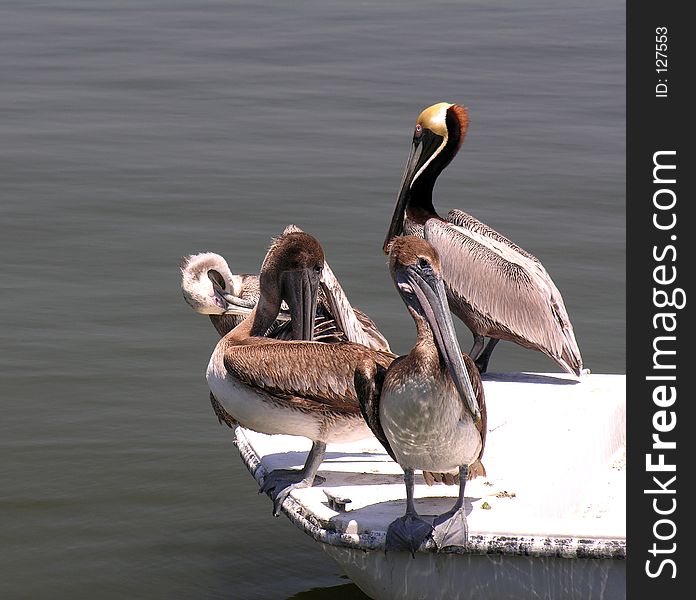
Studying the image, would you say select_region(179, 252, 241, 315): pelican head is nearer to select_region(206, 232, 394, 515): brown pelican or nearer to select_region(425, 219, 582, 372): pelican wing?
select_region(425, 219, 582, 372): pelican wing

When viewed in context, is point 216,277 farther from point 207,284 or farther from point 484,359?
point 484,359

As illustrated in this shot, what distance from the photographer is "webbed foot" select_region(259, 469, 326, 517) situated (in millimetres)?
4977

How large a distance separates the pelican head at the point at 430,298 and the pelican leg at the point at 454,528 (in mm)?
318

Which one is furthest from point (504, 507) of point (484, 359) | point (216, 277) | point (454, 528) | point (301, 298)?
point (216, 277)

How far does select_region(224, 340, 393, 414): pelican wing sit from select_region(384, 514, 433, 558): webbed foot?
1.66 feet

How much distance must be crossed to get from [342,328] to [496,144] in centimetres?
611

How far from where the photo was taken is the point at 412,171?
7371 mm

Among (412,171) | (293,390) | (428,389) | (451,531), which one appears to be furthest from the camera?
(412,171)

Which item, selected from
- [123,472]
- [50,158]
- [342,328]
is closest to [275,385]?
[342,328]

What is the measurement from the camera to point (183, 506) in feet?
20.5

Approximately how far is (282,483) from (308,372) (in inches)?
16.7

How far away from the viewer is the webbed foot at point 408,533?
177 inches

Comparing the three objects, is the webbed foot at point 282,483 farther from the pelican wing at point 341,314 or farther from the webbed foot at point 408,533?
the pelican wing at point 341,314
